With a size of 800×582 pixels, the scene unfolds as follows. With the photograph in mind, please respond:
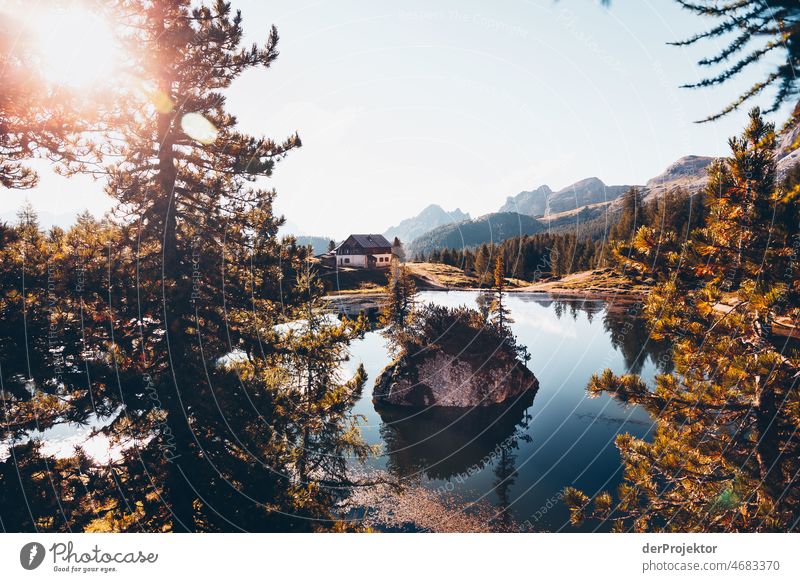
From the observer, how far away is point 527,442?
26594 mm

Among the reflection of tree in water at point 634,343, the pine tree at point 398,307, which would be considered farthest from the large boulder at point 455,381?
the reflection of tree in water at point 634,343

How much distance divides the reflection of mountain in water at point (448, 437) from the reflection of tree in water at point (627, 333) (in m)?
12.0

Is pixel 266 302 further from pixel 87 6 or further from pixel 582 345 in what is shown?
pixel 582 345

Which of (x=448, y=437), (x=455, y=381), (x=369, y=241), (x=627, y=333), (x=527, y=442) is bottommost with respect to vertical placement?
(x=627, y=333)

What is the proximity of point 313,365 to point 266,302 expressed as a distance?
3.86 metres

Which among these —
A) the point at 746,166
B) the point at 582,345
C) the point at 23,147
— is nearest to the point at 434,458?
the point at 746,166

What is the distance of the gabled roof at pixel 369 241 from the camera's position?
10607cm

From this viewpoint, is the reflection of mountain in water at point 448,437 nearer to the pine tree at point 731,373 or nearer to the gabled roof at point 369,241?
the pine tree at point 731,373

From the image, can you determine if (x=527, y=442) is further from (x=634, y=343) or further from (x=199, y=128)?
(x=634, y=343)

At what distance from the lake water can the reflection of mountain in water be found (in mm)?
70

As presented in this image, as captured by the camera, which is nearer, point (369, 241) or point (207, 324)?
point (207, 324)

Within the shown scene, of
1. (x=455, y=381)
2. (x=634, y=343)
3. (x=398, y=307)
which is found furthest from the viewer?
(x=634, y=343)

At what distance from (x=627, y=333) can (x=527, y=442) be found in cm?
3870

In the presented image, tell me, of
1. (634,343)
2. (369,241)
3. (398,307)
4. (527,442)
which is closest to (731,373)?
(527,442)
